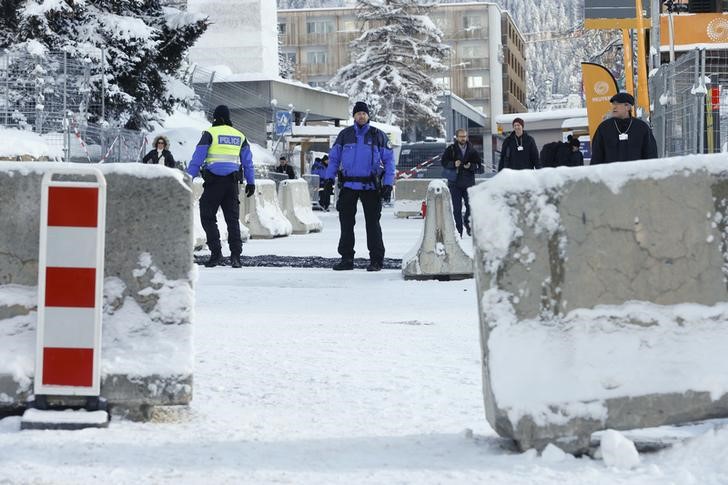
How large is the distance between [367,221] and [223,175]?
1.60 meters

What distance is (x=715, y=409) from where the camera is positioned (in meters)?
4.19

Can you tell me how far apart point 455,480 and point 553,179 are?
1.12 m

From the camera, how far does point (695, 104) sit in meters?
12.6

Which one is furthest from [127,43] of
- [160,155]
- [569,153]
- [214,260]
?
[214,260]

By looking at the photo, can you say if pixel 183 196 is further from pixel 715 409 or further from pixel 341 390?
pixel 715 409

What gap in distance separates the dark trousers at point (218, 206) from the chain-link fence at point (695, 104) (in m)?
4.72

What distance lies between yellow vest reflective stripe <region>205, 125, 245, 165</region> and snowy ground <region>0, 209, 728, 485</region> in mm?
5007

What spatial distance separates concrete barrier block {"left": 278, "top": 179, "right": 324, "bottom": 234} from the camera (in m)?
21.8

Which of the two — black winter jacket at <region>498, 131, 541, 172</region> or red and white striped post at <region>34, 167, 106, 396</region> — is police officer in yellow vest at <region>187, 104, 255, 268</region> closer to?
black winter jacket at <region>498, 131, 541, 172</region>

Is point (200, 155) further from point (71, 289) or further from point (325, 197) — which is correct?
point (71, 289)

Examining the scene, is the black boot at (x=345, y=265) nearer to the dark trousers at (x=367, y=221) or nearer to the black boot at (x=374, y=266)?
the dark trousers at (x=367, y=221)

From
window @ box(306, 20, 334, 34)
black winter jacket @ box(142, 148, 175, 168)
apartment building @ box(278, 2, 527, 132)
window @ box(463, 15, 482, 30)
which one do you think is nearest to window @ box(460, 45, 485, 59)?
apartment building @ box(278, 2, 527, 132)

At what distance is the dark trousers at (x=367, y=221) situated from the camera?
1245 centimetres

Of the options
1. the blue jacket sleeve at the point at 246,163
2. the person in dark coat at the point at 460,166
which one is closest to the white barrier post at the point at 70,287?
the blue jacket sleeve at the point at 246,163
